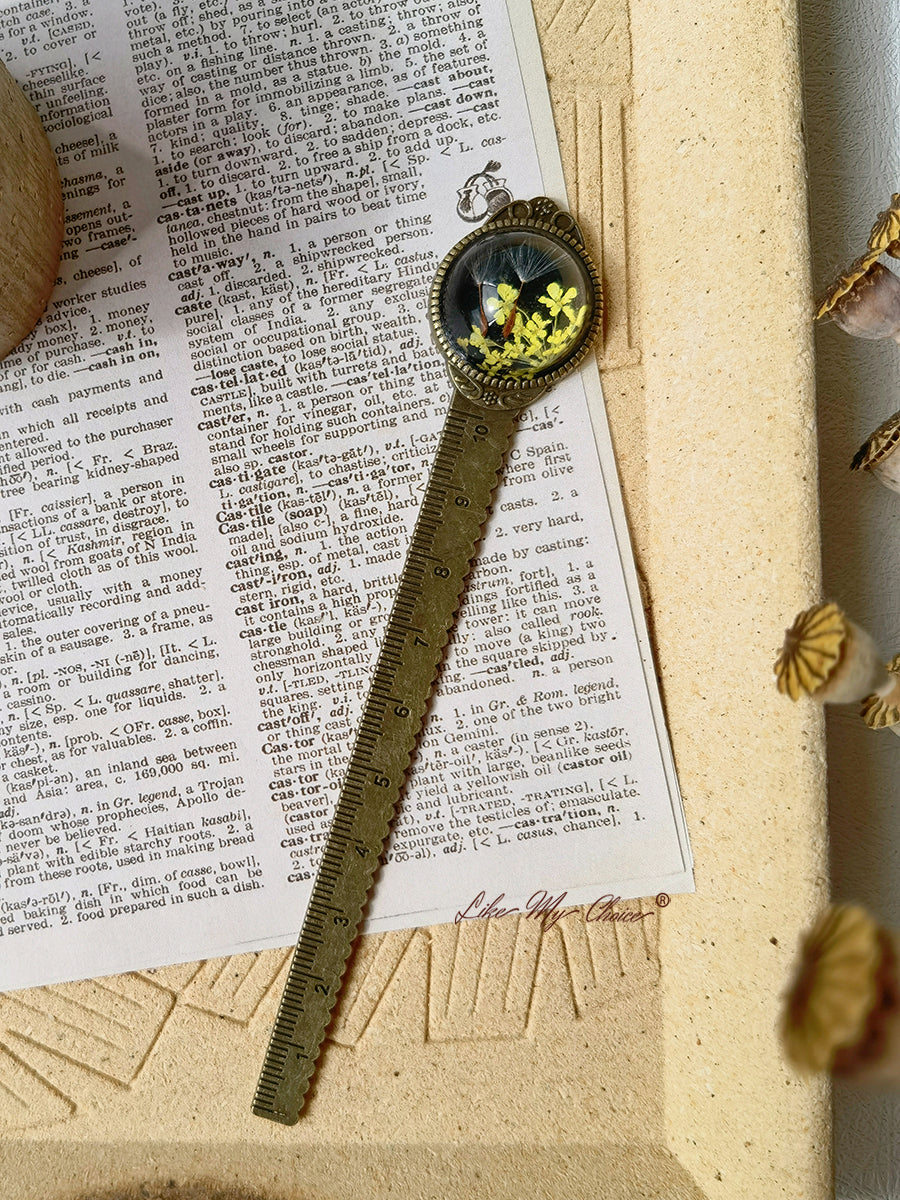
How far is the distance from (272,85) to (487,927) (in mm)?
611

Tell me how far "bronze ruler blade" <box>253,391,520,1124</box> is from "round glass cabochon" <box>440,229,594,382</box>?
42 mm

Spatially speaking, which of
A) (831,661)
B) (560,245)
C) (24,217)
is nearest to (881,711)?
(831,661)

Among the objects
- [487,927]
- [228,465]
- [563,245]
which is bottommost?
[487,927]

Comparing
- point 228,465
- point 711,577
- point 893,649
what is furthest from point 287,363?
point 893,649

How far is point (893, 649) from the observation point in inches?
23.5

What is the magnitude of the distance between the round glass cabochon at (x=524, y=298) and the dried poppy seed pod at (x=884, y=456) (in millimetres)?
196

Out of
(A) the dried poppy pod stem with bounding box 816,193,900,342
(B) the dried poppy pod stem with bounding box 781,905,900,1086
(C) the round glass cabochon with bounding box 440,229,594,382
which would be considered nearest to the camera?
(B) the dried poppy pod stem with bounding box 781,905,900,1086

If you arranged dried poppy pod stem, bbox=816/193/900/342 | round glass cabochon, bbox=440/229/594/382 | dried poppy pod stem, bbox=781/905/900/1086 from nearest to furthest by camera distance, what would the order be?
1. dried poppy pod stem, bbox=781/905/900/1086
2. dried poppy pod stem, bbox=816/193/900/342
3. round glass cabochon, bbox=440/229/594/382

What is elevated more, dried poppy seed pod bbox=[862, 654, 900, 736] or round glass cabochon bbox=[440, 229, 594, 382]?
round glass cabochon bbox=[440, 229, 594, 382]

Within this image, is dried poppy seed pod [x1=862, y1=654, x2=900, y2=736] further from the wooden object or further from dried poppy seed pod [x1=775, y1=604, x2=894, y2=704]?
the wooden object

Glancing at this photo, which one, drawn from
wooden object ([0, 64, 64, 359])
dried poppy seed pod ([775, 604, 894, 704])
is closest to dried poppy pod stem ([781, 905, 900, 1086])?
dried poppy seed pod ([775, 604, 894, 704])

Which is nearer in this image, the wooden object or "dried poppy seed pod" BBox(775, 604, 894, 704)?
"dried poppy seed pod" BBox(775, 604, 894, 704)

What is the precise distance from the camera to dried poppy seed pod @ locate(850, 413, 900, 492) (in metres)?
0.51

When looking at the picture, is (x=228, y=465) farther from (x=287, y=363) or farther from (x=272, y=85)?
(x=272, y=85)
